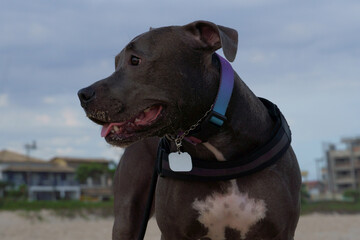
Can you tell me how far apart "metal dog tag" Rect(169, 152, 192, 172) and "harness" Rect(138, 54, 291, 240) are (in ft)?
0.15

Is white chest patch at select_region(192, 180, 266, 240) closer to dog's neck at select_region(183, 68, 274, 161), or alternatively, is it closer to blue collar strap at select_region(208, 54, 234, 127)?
dog's neck at select_region(183, 68, 274, 161)

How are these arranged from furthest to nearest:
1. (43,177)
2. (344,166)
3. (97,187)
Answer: (344,166) < (43,177) < (97,187)

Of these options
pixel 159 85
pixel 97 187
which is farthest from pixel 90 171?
pixel 159 85

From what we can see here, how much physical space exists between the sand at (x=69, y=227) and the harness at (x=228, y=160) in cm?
1204

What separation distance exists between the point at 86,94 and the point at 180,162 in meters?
0.92

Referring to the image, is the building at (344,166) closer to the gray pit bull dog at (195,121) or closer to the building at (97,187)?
the building at (97,187)

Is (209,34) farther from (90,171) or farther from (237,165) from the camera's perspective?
(90,171)

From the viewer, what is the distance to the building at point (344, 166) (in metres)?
82.5

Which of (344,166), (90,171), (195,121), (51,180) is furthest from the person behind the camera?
(344,166)

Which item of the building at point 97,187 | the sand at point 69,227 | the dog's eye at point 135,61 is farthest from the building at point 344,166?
the dog's eye at point 135,61

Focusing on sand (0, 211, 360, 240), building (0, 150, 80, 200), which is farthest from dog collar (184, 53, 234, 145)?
building (0, 150, 80, 200)

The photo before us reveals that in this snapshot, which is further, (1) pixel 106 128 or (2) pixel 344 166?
(2) pixel 344 166

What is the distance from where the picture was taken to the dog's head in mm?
3184

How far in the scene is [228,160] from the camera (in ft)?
12.3
